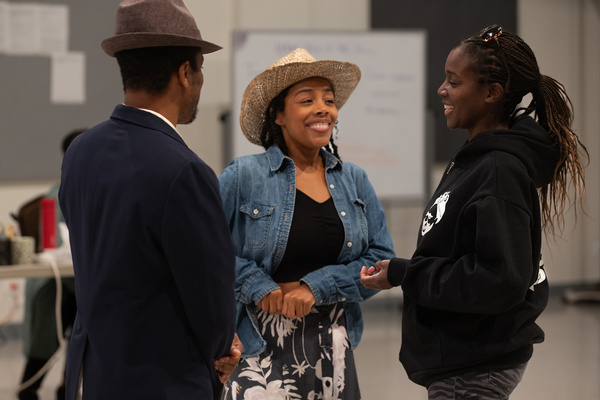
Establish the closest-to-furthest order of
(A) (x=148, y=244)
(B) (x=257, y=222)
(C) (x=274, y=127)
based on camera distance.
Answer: (A) (x=148, y=244)
(B) (x=257, y=222)
(C) (x=274, y=127)

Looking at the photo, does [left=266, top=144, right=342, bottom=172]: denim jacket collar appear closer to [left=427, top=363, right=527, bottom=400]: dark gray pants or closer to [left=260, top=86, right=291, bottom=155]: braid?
[left=260, top=86, right=291, bottom=155]: braid

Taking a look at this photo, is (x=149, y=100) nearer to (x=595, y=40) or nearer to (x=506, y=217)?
(x=506, y=217)

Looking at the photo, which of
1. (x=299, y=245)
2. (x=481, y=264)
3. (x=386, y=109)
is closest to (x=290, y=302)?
(x=299, y=245)

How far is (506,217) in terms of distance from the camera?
141 cm

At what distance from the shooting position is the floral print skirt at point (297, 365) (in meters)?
1.92

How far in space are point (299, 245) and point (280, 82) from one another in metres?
0.48

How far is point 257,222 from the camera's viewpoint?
1.97 metres

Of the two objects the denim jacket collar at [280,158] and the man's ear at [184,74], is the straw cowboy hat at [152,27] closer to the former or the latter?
the man's ear at [184,74]

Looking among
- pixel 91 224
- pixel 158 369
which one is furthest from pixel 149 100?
pixel 158 369

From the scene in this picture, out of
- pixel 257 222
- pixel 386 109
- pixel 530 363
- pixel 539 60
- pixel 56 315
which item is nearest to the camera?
pixel 257 222

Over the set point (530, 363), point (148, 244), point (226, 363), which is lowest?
point (530, 363)

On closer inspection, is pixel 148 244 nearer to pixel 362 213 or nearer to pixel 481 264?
pixel 481 264

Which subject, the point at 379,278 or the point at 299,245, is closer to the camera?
the point at 379,278

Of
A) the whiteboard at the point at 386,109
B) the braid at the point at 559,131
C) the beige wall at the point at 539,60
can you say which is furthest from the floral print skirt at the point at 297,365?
the beige wall at the point at 539,60
